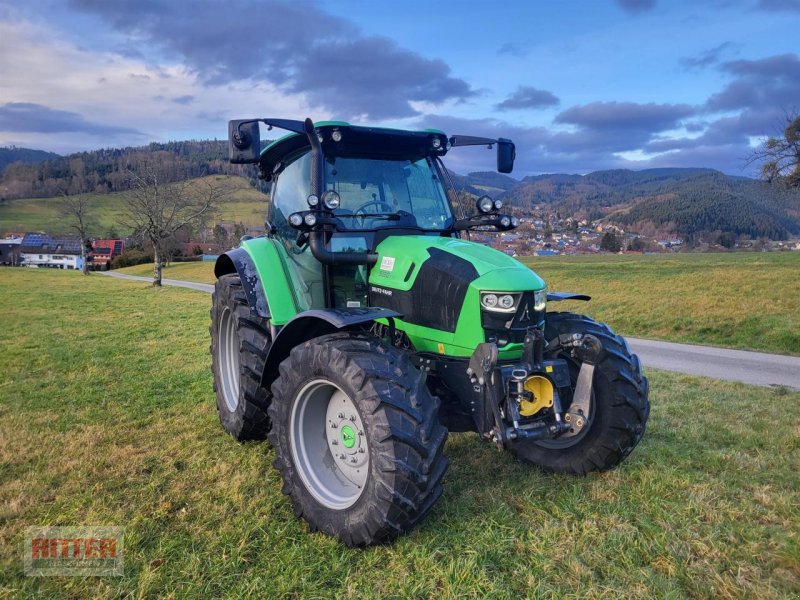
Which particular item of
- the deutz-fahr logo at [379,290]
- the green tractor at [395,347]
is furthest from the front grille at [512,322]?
the deutz-fahr logo at [379,290]

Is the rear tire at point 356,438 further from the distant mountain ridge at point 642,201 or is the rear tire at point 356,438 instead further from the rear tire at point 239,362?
the distant mountain ridge at point 642,201

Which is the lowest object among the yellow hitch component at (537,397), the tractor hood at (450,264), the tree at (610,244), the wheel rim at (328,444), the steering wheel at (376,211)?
the tree at (610,244)

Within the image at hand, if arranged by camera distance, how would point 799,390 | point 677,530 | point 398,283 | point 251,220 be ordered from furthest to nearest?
point 251,220, point 799,390, point 398,283, point 677,530

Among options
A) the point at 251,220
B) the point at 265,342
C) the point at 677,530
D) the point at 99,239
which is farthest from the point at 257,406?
the point at 99,239

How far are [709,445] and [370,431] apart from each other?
327 centimetres

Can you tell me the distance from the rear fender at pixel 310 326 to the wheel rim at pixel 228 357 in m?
1.41

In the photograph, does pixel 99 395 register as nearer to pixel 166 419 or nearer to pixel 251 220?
pixel 166 419

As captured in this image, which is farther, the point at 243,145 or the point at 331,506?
the point at 243,145

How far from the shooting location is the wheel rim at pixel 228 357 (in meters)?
5.27

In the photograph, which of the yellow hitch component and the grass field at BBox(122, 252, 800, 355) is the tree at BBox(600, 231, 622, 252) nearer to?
the grass field at BBox(122, 252, 800, 355)

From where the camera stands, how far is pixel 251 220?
8412 centimetres

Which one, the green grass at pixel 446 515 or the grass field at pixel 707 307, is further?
the grass field at pixel 707 307

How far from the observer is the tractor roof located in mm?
3988

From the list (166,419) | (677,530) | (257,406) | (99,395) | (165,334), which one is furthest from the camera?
(165,334)
